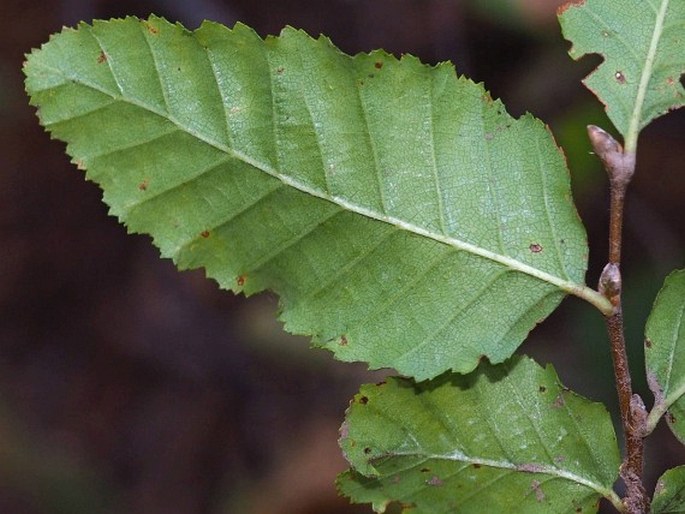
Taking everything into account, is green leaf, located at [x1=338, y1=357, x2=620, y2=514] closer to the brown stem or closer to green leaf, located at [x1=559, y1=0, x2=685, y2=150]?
the brown stem

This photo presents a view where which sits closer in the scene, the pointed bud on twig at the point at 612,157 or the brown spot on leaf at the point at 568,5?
the pointed bud on twig at the point at 612,157

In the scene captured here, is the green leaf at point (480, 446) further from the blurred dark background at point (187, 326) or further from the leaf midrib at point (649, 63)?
the blurred dark background at point (187, 326)

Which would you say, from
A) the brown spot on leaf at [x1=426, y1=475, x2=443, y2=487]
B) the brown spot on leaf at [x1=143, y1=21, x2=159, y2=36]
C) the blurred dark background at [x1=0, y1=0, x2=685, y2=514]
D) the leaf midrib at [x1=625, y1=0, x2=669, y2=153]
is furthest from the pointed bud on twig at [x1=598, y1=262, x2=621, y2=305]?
the blurred dark background at [x1=0, y1=0, x2=685, y2=514]

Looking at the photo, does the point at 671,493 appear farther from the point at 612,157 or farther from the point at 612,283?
the point at 612,157

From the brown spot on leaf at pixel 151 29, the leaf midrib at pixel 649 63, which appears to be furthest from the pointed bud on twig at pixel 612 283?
the brown spot on leaf at pixel 151 29

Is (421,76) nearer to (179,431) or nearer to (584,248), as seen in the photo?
(584,248)

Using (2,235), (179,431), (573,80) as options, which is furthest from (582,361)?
(2,235)
